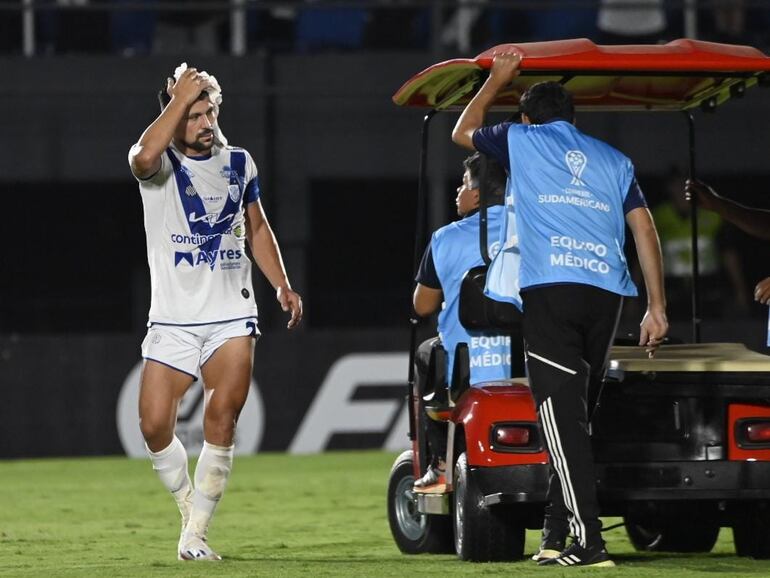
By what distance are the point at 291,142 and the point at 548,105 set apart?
9.60 m

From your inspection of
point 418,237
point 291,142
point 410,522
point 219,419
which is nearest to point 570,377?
point 418,237

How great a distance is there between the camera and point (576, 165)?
655 cm

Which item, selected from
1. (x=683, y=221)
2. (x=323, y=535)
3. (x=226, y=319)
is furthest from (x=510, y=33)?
(x=226, y=319)

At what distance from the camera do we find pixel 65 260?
16078mm

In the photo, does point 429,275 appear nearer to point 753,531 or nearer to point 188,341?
point 188,341

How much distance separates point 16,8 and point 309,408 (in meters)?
3.76

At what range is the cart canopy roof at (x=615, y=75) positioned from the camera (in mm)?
7039

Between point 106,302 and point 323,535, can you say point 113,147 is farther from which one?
point 323,535

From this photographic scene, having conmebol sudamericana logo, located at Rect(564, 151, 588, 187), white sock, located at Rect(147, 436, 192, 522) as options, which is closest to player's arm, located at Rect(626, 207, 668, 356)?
conmebol sudamericana logo, located at Rect(564, 151, 588, 187)

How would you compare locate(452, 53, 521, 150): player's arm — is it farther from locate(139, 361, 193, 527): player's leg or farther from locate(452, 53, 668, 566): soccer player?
locate(139, 361, 193, 527): player's leg

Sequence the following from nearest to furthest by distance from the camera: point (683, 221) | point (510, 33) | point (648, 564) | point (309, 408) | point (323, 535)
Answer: point (648, 564) → point (323, 535) → point (309, 408) → point (683, 221) → point (510, 33)

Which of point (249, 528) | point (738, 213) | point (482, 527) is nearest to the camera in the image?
point (482, 527)

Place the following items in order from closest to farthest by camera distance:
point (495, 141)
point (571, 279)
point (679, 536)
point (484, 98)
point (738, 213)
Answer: point (571, 279) < point (495, 141) < point (484, 98) < point (738, 213) < point (679, 536)

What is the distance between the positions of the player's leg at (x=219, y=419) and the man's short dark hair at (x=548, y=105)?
5.13 feet
